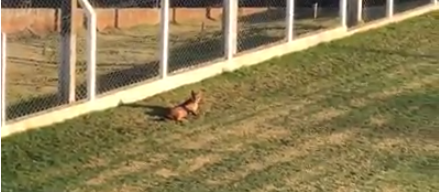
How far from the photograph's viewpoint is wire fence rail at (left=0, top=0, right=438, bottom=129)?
1043 centimetres

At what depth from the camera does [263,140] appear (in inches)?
381

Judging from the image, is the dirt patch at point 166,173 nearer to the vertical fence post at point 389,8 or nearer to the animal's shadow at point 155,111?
the animal's shadow at point 155,111

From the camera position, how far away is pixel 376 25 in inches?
611

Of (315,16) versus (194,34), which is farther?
(315,16)

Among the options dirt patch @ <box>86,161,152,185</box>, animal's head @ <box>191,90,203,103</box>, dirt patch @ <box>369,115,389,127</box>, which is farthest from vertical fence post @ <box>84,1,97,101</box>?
dirt patch @ <box>369,115,389,127</box>

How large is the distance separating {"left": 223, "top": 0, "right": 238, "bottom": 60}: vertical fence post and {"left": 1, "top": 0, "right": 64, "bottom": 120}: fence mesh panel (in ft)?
5.68

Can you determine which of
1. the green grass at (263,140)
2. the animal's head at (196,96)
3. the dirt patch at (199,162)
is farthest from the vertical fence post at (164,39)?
the dirt patch at (199,162)

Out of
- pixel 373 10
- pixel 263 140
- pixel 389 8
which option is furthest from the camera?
pixel 373 10

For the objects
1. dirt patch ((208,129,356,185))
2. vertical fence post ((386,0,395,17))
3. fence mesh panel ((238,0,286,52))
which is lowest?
dirt patch ((208,129,356,185))

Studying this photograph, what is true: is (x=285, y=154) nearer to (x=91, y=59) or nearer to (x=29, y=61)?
(x=91, y=59)

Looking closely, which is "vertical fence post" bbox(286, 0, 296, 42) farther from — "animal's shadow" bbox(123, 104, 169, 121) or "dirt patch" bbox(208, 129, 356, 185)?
"dirt patch" bbox(208, 129, 356, 185)

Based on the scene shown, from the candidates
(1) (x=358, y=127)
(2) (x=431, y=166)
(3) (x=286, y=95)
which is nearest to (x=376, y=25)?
(3) (x=286, y=95)

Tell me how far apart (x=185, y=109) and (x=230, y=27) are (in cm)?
258

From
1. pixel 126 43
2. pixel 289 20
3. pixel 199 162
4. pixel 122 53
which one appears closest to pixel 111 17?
pixel 126 43
